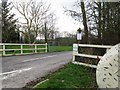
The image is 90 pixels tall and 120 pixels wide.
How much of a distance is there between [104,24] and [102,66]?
22.3ft

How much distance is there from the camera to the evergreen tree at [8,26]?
133ft

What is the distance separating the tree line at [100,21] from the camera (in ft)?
37.4

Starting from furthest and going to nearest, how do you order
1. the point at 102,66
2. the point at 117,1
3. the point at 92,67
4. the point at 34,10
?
the point at 34,10, the point at 117,1, the point at 92,67, the point at 102,66

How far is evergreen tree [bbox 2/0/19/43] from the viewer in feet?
133

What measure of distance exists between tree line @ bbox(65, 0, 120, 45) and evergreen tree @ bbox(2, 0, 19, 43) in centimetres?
2579

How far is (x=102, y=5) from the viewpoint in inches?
548

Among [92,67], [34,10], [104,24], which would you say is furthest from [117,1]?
[34,10]

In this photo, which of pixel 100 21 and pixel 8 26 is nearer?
pixel 100 21

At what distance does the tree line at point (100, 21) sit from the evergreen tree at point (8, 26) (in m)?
25.8

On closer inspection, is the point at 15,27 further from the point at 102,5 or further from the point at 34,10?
the point at 102,5

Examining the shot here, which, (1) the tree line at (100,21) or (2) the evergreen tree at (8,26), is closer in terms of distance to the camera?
(1) the tree line at (100,21)

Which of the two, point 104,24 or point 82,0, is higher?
point 82,0

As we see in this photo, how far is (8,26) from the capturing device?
4266cm

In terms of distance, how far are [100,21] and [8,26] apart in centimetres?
3118
